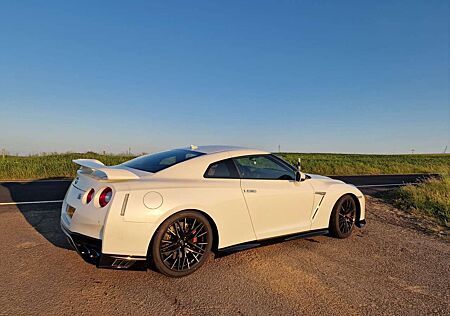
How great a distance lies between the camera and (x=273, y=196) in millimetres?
3773

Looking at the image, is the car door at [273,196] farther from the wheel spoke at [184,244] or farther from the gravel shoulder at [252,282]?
the wheel spoke at [184,244]

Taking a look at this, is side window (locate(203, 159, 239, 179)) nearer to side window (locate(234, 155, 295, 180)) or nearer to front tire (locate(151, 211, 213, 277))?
side window (locate(234, 155, 295, 180))

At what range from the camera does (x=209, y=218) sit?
3311mm

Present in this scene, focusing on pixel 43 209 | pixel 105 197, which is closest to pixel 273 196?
pixel 105 197

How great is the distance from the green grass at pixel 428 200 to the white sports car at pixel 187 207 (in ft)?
11.7

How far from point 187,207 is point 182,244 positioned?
0.41 meters

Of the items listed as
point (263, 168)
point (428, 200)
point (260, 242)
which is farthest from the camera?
point (428, 200)

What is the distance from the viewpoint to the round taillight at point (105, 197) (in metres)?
2.92

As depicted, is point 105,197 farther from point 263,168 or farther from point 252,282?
point 263,168

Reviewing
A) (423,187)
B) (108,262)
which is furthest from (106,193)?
(423,187)

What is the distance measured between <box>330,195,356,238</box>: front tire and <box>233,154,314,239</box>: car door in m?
0.55

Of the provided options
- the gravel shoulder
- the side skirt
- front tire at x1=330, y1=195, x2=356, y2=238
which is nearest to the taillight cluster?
the gravel shoulder

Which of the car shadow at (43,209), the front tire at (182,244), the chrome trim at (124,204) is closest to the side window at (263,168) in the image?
the front tire at (182,244)

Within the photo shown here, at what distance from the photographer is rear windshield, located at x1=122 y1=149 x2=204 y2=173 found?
359 cm
